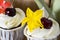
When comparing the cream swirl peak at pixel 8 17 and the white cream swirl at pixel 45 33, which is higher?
the cream swirl peak at pixel 8 17

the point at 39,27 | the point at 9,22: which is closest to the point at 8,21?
the point at 9,22

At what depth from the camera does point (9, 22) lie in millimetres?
721

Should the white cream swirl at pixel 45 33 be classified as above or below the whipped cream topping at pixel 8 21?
below

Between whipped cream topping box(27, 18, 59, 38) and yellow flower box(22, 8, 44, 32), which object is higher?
yellow flower box(22, 8, 44, 32)

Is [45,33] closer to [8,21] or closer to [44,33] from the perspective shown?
[44,33]

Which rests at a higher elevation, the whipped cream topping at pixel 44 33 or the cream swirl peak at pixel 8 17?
the cream swirl peak at pixel 8 17

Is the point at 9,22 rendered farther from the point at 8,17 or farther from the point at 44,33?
the point at 44,33

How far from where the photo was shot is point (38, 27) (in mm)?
671

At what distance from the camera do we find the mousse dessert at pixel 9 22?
2.37ft

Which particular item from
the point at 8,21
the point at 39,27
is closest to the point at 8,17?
the point at 8,21

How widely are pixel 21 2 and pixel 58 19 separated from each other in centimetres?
20

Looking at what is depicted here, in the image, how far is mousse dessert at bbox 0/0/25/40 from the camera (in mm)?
721

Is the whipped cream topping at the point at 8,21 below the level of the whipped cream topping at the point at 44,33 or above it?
above

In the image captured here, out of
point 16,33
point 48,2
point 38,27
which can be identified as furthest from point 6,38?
point 48,2
